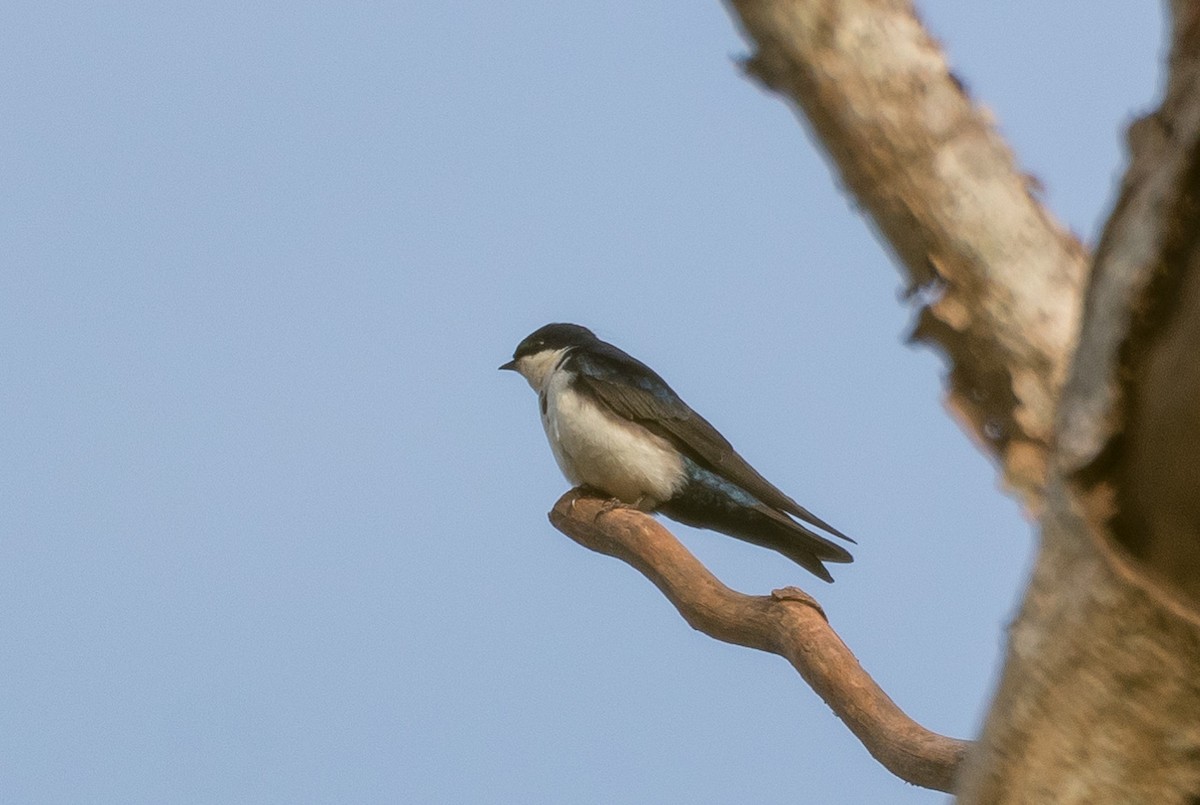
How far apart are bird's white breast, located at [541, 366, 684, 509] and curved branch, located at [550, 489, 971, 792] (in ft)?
6.37

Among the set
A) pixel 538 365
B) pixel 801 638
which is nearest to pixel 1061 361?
pixel 801 638

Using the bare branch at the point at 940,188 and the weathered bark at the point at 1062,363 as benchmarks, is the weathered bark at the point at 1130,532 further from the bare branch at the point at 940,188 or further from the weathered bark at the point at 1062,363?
the bare branch at the point at 940,188

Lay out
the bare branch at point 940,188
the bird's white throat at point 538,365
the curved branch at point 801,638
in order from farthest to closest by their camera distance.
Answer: the bird's white throat at point 538,365
the curved branch at point 801,638
the bare branch at point 940,188

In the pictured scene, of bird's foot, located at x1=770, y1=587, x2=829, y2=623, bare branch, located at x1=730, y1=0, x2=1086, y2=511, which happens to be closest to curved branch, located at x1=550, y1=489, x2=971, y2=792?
bird's foot, located at x1=770, y1=587, x2=829, y2=623

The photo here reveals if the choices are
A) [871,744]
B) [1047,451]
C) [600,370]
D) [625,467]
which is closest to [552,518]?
[625,467]

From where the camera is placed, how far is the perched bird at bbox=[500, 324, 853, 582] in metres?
6.98

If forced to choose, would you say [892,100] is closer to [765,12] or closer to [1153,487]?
[765,12]

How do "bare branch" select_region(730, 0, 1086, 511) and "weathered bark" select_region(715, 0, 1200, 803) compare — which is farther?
"bare branch" select_region(730, 0, 1086, 511)

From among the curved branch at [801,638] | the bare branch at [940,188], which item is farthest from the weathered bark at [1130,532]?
the curved branch at [801,638]

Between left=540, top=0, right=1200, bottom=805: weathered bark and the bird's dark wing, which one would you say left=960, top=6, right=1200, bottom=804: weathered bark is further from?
the bird's dark wing

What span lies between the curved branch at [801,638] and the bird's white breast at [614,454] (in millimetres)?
1943

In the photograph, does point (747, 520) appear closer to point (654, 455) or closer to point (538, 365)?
point (654, 455)

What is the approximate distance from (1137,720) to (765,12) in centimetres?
87

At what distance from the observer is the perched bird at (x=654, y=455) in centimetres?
698
